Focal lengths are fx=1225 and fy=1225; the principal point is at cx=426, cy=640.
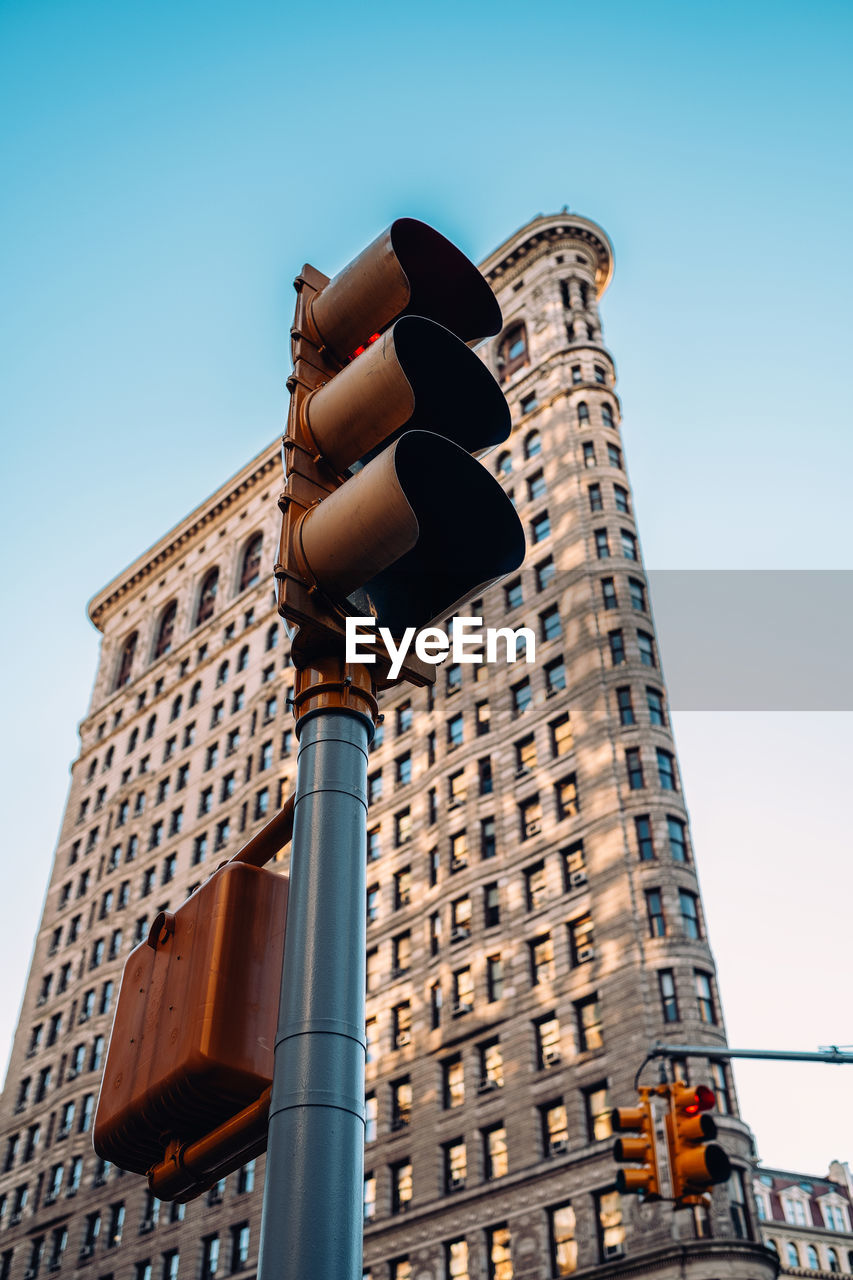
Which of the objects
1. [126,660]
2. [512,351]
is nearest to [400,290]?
[512,351]

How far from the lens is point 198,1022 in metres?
3.44

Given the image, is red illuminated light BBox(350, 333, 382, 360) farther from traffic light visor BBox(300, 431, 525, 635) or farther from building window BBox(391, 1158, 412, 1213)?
building window BBox(391, 1158, 412, 1213)

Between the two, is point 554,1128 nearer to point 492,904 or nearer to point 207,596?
point 492,904

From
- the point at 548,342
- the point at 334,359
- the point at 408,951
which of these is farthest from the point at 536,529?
the point at 334,359

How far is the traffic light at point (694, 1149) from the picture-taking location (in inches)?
425

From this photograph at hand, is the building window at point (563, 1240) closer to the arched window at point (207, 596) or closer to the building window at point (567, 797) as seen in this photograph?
the building window at point (567, 797)

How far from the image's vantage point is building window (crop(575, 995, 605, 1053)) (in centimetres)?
4466

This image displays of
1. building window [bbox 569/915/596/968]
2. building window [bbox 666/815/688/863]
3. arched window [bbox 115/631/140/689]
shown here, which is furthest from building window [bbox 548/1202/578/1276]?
arched window [bbox 115/631/140/689]

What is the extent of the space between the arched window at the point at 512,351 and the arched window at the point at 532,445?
689cm

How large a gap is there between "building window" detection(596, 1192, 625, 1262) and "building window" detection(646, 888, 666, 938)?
9.10 meters

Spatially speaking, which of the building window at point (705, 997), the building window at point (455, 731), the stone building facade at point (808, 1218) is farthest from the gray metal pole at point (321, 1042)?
the stone building facade at point (808, 1218)

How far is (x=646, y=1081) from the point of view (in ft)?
137

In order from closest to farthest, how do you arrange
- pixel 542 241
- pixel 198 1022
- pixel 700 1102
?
pixel 198 1022, pixel 700 1102, pixel 542 241

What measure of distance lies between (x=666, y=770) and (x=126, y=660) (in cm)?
5599
